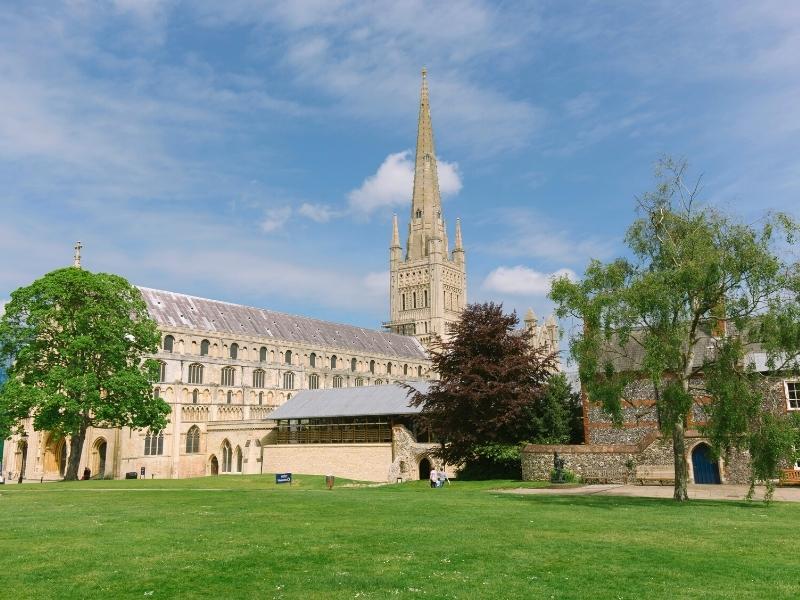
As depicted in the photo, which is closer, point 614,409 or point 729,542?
point 729,542

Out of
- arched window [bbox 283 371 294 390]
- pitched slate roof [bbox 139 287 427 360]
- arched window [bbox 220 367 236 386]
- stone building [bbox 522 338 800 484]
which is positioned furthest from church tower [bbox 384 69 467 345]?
stone building [bbox 522 338 800 484]

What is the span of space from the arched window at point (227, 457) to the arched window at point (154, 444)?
563 cm

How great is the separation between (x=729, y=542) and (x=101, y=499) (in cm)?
2213

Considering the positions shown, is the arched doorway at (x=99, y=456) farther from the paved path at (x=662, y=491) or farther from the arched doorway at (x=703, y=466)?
the arched doorway at (x=703, y=466)

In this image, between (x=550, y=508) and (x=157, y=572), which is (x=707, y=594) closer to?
(x=157, y=572)

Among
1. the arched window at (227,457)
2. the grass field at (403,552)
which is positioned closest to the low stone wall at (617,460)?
the grass field at (403,552)

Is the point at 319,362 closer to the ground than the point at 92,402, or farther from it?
farther from it

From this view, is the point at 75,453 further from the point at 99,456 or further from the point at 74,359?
the point at 99,456

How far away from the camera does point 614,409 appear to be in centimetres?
2327

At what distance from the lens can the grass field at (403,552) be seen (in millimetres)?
10523

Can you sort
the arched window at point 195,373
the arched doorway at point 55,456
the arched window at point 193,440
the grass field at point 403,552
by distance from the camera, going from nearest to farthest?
the grass field at point 403,552
the arched doorway at point 55,456
the arched window at point 193,440
the arched window at point 195,373

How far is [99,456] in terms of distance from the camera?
63.0 metres

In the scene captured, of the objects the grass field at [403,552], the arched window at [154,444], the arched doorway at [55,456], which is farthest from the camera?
the arched window at [154,444]

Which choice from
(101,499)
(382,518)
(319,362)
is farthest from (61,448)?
(382,518)
